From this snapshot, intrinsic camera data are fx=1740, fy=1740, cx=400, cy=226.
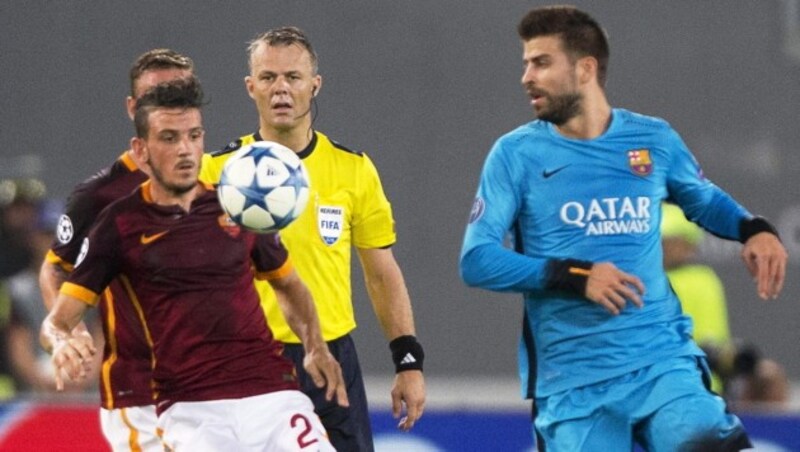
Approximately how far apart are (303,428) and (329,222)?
1.09 meters

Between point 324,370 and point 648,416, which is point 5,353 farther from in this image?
point 648,416

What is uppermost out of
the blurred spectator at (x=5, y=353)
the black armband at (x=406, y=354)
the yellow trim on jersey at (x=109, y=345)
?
the yellow trim on jersey at (x=109, y=345)

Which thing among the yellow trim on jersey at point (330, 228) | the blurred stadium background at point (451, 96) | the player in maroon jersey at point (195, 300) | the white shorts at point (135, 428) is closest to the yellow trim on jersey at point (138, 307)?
the player in maroon jersey at point (195, 300)

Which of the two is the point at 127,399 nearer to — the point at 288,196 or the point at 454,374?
the point at 288,196

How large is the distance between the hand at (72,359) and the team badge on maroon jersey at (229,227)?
630mm

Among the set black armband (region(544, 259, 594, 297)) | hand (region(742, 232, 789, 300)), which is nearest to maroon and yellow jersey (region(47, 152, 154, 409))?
black armband (region(544, 259, 594, 297))

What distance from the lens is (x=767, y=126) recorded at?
39.0ft

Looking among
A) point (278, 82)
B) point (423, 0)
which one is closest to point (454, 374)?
point (423, 0)

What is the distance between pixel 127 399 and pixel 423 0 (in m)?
6.16

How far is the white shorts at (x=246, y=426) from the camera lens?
5.60 m

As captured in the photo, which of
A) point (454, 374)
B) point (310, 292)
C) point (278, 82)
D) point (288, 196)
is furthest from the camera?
point (454, 374)

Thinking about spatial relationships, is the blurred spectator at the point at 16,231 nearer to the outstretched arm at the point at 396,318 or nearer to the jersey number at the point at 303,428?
the outstretched arm at the point at 396,318

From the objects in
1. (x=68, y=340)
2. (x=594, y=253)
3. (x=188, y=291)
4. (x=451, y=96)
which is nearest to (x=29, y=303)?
(x=451, y=96)

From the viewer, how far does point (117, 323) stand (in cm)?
614
